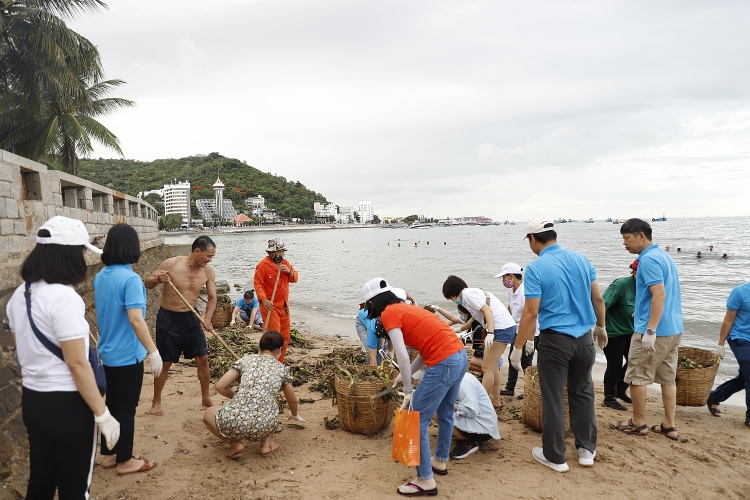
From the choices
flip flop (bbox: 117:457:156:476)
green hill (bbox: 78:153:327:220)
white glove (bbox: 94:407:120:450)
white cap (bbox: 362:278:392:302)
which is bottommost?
flip flop (bbox: 117:457:156:476)

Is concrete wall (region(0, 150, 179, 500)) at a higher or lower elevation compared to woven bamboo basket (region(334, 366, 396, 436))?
higher

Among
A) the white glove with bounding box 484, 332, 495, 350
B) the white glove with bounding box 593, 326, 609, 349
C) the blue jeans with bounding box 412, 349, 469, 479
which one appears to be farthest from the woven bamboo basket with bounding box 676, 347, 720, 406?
the blue jeans with bounding box 412, 349, 469, 479

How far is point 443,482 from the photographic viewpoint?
3.76 m

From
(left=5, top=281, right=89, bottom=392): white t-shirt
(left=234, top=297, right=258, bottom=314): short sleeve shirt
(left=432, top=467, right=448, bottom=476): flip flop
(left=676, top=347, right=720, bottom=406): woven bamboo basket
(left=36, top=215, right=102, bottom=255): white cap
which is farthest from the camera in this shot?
(left=234, top=297, right=258, bottom=314): short sleeve shirt

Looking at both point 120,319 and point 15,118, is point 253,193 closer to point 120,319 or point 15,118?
point 15,118

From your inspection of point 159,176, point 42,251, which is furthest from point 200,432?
point 159,176

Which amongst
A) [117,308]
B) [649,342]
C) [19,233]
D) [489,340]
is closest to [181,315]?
[117,308]

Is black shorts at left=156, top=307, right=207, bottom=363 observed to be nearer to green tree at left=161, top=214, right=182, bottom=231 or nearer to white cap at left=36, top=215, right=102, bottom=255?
white cap at left=36, top=215, right=102, bottom=255

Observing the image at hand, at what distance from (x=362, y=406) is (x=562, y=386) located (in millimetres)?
1990

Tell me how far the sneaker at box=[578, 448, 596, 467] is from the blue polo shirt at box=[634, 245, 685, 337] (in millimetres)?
1462

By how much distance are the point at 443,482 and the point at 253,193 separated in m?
137

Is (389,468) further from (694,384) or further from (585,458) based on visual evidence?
(694,384)

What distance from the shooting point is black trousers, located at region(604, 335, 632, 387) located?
5.75 meters

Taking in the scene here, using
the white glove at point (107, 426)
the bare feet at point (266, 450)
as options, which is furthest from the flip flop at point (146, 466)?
the white glove at point (107, 426)
